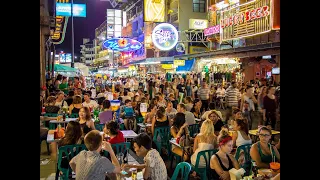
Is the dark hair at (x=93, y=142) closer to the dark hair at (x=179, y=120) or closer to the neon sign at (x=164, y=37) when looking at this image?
the dark hair at (x=179, y=120)

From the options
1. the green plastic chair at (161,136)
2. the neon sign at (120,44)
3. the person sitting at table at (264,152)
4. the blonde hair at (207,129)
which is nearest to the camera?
the person sitting at table at (264,152)

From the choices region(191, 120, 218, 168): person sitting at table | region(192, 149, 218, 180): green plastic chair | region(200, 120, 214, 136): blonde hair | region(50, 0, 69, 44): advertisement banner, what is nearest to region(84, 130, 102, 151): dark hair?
region(192, 149, 218, 180): green plastic chair

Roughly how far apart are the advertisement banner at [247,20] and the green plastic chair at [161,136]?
32.0 ft

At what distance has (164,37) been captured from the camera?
22344 millimetres

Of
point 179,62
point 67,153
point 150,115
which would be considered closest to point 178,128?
point 150,115

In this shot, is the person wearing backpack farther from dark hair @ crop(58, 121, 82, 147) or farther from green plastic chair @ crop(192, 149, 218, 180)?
green plastic chair @ crop(192, 149, 218, 180)

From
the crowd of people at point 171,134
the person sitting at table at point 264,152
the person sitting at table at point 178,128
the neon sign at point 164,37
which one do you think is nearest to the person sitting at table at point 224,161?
the crowd of people at point 171,134

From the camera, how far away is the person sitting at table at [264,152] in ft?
18.0

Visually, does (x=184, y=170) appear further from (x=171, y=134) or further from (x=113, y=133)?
(x=171, y=134)

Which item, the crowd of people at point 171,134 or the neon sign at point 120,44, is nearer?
the crowd of people at point 171,134

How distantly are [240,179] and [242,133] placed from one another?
96.3 inches

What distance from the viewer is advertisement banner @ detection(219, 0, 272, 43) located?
54.7ft

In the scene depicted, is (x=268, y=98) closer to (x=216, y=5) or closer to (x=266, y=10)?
(x=266, y=10)

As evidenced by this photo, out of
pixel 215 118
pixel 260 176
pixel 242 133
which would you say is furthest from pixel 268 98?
pixel 260 176
